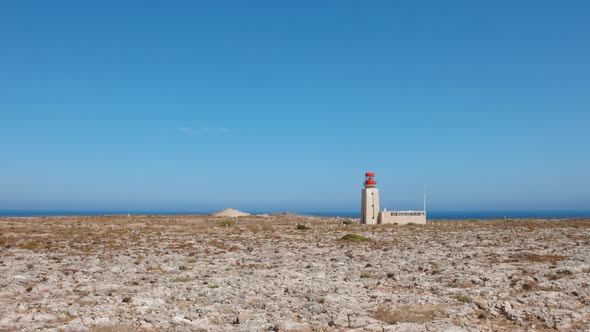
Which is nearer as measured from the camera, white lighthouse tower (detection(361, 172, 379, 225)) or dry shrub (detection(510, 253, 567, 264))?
dry shrub (detection(510, 253, 567, 264))

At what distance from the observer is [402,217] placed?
6050cm

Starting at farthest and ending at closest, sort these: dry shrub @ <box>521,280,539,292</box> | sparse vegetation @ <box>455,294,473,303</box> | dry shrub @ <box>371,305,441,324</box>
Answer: dry shrub @ <box>521,280,539,292</box> < sparse vegetation @ <box>455,294,473,303</box> < dry shrub @ <box>371,305,441,324</box>

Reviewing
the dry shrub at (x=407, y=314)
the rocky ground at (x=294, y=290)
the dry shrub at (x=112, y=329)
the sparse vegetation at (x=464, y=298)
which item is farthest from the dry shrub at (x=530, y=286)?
the dry shrub at (x=112, y=329)

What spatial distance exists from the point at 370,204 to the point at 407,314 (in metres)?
48.2

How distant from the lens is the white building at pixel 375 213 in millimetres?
59562

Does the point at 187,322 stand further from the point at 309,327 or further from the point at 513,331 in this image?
the point at 513,331

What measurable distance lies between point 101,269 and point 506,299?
49.0 ft

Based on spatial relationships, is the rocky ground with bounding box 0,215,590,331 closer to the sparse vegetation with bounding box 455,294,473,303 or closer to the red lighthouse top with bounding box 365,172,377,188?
the sparse vegetation with bounding box 455,294,473,303

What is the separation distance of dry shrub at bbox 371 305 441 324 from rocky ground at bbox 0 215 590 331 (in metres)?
0.03

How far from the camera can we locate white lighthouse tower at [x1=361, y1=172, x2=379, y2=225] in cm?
5950

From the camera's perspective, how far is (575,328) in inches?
427


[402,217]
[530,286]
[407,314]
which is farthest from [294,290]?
[402,217]

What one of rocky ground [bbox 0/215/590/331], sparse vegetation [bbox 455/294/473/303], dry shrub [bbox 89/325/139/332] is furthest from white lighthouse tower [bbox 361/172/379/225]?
dry shrub [bbox 89/325/139/332]

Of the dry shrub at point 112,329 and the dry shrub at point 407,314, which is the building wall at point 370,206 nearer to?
the dry shrub at point 407,314
